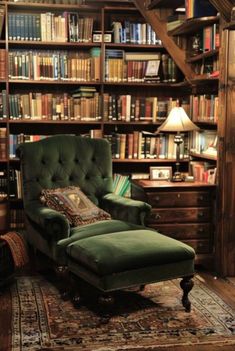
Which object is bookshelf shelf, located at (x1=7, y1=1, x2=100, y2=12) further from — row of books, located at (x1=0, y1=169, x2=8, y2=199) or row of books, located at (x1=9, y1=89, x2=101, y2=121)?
row of books, located at (x1=0, y1=169, x2=8, y2=199)

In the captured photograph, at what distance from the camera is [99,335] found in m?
2.95

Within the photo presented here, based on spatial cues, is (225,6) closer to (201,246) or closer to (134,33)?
(134,33)

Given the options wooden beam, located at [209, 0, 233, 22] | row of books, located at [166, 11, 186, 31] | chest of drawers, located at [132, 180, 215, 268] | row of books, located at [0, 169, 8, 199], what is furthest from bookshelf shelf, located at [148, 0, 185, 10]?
Answer: row of books, located at [0, 169, 8, 199]

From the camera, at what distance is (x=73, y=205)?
12.5 ft

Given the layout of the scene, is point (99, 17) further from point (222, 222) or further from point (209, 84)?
point (222, 222)

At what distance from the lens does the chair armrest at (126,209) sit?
3814 millimetres

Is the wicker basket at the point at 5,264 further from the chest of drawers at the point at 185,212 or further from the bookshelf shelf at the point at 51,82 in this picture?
the bookshelf shelf at the point at 51,82

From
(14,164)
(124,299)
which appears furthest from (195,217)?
(14,164)

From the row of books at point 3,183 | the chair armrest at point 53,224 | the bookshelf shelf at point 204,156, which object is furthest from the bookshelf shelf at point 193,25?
the row of books at point 3,183

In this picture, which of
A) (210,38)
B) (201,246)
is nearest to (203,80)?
(210,38)

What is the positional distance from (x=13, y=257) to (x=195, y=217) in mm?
1480

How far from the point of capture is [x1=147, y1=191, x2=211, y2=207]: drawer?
409cm

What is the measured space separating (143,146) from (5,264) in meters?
1.88

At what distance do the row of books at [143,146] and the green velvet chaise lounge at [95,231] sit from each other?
592 mm
